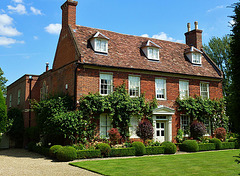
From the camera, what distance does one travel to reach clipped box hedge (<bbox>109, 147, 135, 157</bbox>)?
17734 mm

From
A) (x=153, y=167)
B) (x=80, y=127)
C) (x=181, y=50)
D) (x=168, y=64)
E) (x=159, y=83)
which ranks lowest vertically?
(x=153, y=167)

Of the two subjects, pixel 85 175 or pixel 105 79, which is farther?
pixel 105 79

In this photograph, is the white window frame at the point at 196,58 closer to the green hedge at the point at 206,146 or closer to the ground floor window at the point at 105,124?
the green hedge at the point at 206,146

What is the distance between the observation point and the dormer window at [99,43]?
21.0 metres

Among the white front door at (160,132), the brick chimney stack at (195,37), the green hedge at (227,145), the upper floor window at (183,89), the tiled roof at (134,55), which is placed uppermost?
the brick chimney stack at (195,37)

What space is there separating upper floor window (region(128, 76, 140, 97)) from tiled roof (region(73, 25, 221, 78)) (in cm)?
96

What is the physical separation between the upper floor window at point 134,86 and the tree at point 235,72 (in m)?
14.1

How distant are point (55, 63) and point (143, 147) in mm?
11798

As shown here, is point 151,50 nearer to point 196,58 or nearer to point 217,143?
point 196,58

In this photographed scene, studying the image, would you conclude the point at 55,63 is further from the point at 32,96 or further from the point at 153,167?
the point at 153,167

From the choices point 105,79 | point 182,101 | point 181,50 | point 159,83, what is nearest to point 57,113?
point 105,79

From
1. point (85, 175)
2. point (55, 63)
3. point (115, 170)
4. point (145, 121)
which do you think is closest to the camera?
point (85, 175)

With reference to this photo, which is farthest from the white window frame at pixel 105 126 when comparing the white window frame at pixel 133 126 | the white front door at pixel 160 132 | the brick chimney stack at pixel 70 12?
the brick chimney stack at pixel 70 12

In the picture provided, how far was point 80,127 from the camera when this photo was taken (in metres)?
18.6
